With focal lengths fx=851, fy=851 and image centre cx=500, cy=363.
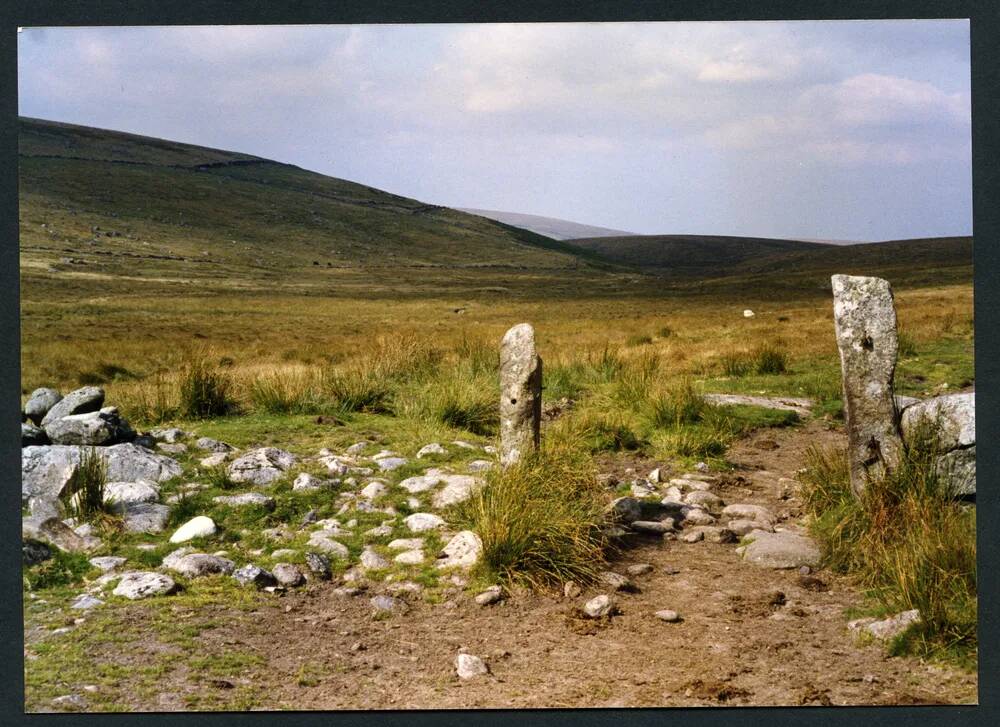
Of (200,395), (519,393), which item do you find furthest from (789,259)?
(519,393)

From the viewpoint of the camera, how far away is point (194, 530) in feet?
25.6

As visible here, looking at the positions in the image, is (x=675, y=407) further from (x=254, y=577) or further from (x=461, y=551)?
(x=254, y=577)

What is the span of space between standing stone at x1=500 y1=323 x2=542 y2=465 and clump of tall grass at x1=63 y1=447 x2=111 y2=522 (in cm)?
385

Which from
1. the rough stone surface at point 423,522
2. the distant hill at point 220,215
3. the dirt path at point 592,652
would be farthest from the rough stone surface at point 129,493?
the distant hill at point 220,215

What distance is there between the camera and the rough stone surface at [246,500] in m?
8.46

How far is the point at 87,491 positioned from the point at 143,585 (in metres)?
1.76

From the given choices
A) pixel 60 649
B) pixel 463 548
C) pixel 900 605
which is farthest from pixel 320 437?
pixel 900 605

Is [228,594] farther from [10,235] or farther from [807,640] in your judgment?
[807,640]

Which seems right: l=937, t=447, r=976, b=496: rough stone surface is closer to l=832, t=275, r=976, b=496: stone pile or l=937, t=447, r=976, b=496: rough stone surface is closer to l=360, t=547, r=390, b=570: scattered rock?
l=832, t=275, r=976, b=496: stone pile

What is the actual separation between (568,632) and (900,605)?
2.34m

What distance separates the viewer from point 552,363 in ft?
56.7

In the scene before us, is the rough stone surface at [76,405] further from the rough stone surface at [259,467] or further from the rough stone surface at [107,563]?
the rough stone surface at [107,563]

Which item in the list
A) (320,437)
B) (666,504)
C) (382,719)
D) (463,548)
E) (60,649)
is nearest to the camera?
(382,719)

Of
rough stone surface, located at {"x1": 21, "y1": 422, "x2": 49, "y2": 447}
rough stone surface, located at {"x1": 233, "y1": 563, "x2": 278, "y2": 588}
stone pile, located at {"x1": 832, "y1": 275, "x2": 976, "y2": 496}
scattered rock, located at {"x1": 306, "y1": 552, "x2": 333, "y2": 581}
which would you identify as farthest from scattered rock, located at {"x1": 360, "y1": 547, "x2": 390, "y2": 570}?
rough stone surface, located at {"x1": 21, "y1": 422, "x2": 49, "y2": 447}
